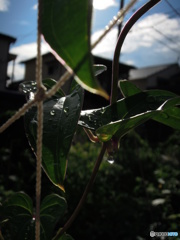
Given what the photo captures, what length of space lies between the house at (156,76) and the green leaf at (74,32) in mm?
10203

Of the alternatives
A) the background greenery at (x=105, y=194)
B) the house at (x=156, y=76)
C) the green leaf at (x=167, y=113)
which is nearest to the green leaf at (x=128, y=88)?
the green leaf at (x=167, y=113)

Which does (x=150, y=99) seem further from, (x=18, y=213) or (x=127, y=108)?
(x=18, y=213)

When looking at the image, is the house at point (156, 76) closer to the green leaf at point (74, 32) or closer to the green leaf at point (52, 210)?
the green leaf at point (52, 210)

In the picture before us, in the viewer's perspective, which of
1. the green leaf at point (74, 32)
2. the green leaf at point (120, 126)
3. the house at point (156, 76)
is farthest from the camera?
the house at point (156, 76)

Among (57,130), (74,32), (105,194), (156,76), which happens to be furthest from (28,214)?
(156,76)

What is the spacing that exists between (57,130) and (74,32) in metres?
0.12

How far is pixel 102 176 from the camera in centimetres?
225

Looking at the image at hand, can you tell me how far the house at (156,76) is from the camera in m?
10.7

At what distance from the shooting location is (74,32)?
0.13m

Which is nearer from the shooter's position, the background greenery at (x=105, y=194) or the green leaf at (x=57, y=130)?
the green leaf at (x=57, y=130)

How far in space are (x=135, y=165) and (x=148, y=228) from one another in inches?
46.9

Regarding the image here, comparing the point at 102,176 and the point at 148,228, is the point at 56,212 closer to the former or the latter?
the point at 148,228

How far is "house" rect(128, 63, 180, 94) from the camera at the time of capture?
10688 mm

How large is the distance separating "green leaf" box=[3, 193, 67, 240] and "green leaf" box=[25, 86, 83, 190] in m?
0.15
